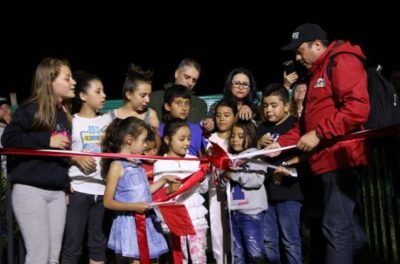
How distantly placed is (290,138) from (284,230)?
0.89 meters

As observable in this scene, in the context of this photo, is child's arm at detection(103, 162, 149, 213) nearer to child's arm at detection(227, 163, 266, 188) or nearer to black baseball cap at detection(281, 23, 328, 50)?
child's arm at detection(227, 163, 266, 188)

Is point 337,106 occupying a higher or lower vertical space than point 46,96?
lower

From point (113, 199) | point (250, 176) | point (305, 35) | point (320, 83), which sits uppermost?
point (305, 35)

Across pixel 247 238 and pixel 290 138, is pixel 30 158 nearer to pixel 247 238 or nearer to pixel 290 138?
pixel 247 238

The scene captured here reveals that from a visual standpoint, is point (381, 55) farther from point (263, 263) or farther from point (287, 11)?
point (263, 263)

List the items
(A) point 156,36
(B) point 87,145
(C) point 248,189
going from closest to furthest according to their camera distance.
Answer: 1. (B) point 87,145
2. (C) point 248,189
3. (A) point 156,36

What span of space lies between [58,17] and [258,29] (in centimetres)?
363

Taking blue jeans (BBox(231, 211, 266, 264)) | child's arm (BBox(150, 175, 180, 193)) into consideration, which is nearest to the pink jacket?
blue jeans (BBox(231, 211, 266, 264))

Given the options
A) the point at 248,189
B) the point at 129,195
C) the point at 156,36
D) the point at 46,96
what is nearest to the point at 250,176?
the point at 248,189

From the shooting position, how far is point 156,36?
1230 centimetres

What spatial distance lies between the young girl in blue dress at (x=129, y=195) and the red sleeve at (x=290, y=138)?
988 mm

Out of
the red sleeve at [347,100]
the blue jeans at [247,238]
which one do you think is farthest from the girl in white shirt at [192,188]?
the red sleeve at [347,100]

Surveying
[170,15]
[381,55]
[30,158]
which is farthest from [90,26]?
[30,158]

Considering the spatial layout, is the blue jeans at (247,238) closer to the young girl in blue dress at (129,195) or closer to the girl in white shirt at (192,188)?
the girl in white shirt at (192,188)
